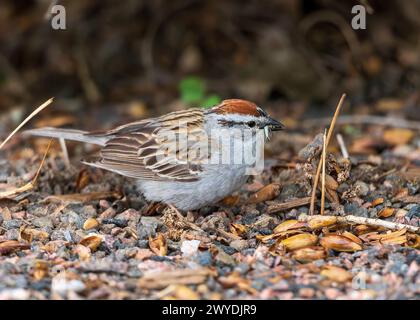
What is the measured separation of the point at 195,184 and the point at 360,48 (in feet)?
12.7

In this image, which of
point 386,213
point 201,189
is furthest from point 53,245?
point 386,213

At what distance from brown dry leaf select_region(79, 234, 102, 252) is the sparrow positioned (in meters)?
0.88

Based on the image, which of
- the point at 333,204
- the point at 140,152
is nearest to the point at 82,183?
the point at 140,152

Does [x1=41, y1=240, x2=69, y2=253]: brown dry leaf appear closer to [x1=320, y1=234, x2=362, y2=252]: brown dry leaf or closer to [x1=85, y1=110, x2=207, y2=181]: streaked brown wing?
[x1=85, y1=110, x2=207, y2=181]: streaked brown wing

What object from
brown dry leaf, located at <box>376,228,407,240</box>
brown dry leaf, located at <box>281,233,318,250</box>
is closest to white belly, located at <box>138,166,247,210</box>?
brown dry leaf, located at <box>281,233,318,250</box>

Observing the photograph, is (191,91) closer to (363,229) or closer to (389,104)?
(389,104)

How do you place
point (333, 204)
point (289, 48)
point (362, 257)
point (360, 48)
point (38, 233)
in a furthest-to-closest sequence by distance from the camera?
point (360, 48) < point (289, 48) < point (333, 204) < point (38, 233) < point (362, 257)

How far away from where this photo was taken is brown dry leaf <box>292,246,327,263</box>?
4.73 metres

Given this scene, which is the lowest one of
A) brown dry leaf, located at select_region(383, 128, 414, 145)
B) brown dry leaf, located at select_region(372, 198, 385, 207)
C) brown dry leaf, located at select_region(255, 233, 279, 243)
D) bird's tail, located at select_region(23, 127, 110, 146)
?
brown dry leaf, located at select_region(255, 233, 279, 243)

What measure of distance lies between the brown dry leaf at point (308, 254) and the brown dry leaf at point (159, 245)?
2.75ft
